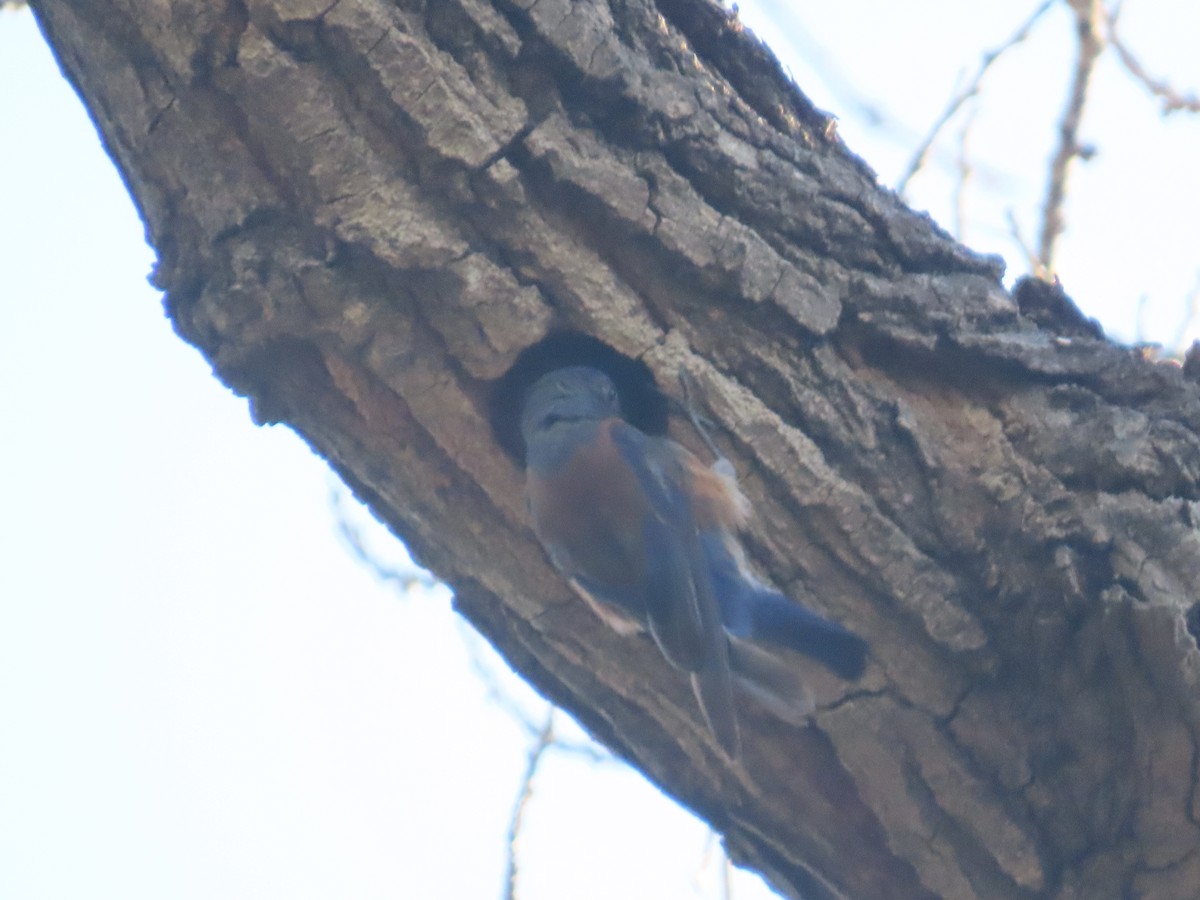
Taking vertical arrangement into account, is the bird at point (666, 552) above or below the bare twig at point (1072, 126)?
below

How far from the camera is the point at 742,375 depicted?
2.41 metres

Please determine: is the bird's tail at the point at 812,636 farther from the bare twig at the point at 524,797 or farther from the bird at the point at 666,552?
the bare twig at the point at 524,797

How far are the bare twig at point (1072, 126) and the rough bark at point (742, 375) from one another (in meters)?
2.57

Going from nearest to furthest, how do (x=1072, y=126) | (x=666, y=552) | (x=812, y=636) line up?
(x=812, y=636)
(x=666, y=552)
(x=1072, y=126)

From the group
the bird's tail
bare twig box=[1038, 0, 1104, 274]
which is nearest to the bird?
the bird's tail

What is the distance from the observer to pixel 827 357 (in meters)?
2.44

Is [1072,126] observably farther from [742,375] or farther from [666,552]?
[742,375]

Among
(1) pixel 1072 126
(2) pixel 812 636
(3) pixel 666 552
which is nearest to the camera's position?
(2) pixel 812 636

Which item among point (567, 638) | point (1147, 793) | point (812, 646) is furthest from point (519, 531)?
point (1147, 793)

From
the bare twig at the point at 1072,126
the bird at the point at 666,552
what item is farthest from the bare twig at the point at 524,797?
the bare twig at the point at 1072,126

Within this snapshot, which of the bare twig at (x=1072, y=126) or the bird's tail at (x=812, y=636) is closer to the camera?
the bird's tail at (x=812, y=636)

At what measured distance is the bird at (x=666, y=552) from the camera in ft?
7.93

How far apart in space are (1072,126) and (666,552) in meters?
2.81

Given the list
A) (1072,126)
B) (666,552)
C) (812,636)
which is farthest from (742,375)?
(1072,126)
